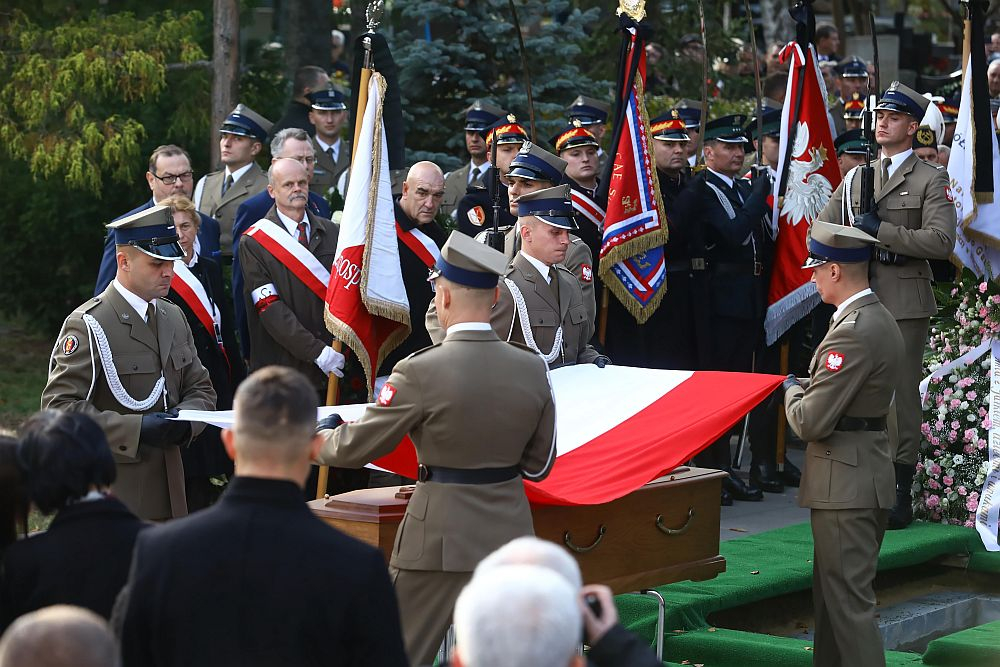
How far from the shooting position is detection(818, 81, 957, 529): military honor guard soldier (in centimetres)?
820

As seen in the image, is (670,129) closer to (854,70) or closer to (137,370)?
(854,70)

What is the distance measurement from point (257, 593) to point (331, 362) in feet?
14.0

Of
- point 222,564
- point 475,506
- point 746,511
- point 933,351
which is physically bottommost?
point 746,511

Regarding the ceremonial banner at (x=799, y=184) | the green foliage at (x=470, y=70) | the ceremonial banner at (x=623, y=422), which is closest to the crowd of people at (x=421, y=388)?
the ceremonial banner at (x=799, y=184)

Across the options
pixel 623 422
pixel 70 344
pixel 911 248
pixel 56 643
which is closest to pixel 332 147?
pixel 911 248

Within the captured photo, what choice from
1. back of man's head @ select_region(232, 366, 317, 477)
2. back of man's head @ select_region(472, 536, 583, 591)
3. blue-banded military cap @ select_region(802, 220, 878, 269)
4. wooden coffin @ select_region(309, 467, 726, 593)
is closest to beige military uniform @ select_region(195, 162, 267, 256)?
wooden coffin @ select_region(309, 467, 726, 593)

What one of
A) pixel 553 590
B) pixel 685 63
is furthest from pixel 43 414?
pixel 685 63

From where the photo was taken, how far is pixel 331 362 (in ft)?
24.6

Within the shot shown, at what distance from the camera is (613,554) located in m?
6.04

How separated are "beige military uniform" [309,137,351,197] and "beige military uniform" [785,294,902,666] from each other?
5712 millimetres

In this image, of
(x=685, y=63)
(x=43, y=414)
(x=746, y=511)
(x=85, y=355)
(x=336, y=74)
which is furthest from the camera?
(x=336, y=74)

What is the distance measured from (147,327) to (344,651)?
270cm

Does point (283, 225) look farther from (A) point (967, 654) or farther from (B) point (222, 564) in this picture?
(B) point (222, 564)

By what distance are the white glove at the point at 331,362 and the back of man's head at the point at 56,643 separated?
4.81 m
